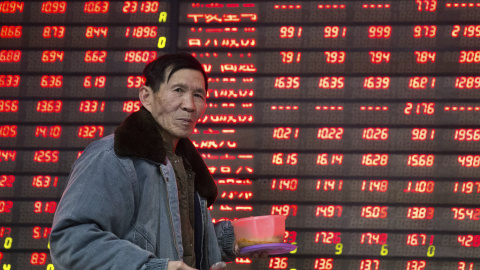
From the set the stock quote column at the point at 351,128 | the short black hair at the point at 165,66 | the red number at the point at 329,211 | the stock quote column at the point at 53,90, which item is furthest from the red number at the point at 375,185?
the short black hair at the point at 165,66

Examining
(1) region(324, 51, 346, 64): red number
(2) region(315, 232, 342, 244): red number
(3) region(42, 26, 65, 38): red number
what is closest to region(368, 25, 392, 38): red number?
(1) region(324, 51, 346, 64): red number

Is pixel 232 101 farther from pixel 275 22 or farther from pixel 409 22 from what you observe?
pixel 409 22

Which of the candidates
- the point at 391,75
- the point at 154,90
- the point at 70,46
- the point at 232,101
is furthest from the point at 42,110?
the point at 154,90

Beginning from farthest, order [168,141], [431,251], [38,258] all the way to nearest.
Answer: [38,258], [431,251], [168,141]

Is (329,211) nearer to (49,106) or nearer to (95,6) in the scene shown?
(49,106)

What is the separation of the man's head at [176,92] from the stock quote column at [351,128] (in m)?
2.96

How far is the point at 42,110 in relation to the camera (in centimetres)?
576

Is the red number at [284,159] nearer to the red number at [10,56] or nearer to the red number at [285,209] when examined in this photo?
the red number at [285,209]

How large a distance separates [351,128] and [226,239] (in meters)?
2.57

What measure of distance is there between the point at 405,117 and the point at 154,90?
3.27 m

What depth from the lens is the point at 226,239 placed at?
10.6 feet

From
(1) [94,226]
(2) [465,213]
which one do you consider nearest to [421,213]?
(2) [465,213]

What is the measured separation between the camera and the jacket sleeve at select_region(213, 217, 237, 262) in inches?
127

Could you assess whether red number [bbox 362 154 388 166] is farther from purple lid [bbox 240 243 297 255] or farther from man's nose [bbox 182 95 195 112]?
man's nose [bbox 182 95 195 112]
